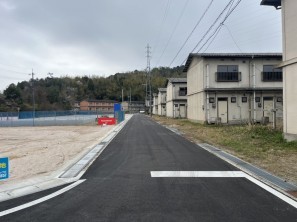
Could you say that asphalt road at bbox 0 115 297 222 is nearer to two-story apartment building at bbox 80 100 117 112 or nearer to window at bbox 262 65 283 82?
window at bbox 262 65 283 82

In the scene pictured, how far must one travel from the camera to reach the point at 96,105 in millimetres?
136125

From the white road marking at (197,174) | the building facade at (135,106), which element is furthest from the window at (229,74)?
the building facade at (135,106)

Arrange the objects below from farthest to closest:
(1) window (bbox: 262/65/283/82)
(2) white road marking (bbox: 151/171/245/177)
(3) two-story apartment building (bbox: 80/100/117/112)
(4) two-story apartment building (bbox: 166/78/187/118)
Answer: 1. (3) two-story apartment building (bbox: 80/100/117/112)
2. (4) two-story apartment building (bbox: 166/78/187/118)
3. (1) window (bbox: 262/65/283/82)
4. (2) white road marking (bbox: 151/171/245/177)

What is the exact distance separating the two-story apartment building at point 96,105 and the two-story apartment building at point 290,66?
116 metres

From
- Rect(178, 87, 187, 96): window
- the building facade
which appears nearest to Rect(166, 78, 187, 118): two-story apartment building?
Rect(178, 87, 187, 96): window

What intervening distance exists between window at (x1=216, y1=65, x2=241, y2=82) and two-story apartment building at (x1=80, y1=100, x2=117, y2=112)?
100 m

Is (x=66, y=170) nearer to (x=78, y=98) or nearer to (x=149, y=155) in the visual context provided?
(x=149, y=155)

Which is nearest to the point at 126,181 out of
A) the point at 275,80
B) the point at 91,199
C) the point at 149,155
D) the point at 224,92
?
the point at 91,199

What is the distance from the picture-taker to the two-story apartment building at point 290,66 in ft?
46.3

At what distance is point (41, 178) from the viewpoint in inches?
328

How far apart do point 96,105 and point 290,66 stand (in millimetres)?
125080

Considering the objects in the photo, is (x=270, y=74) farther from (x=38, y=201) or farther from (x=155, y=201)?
(x=38, y=201)

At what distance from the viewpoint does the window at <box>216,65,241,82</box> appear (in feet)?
102

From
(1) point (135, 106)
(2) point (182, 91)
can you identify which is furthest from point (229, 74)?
(1) point (135, 106)
